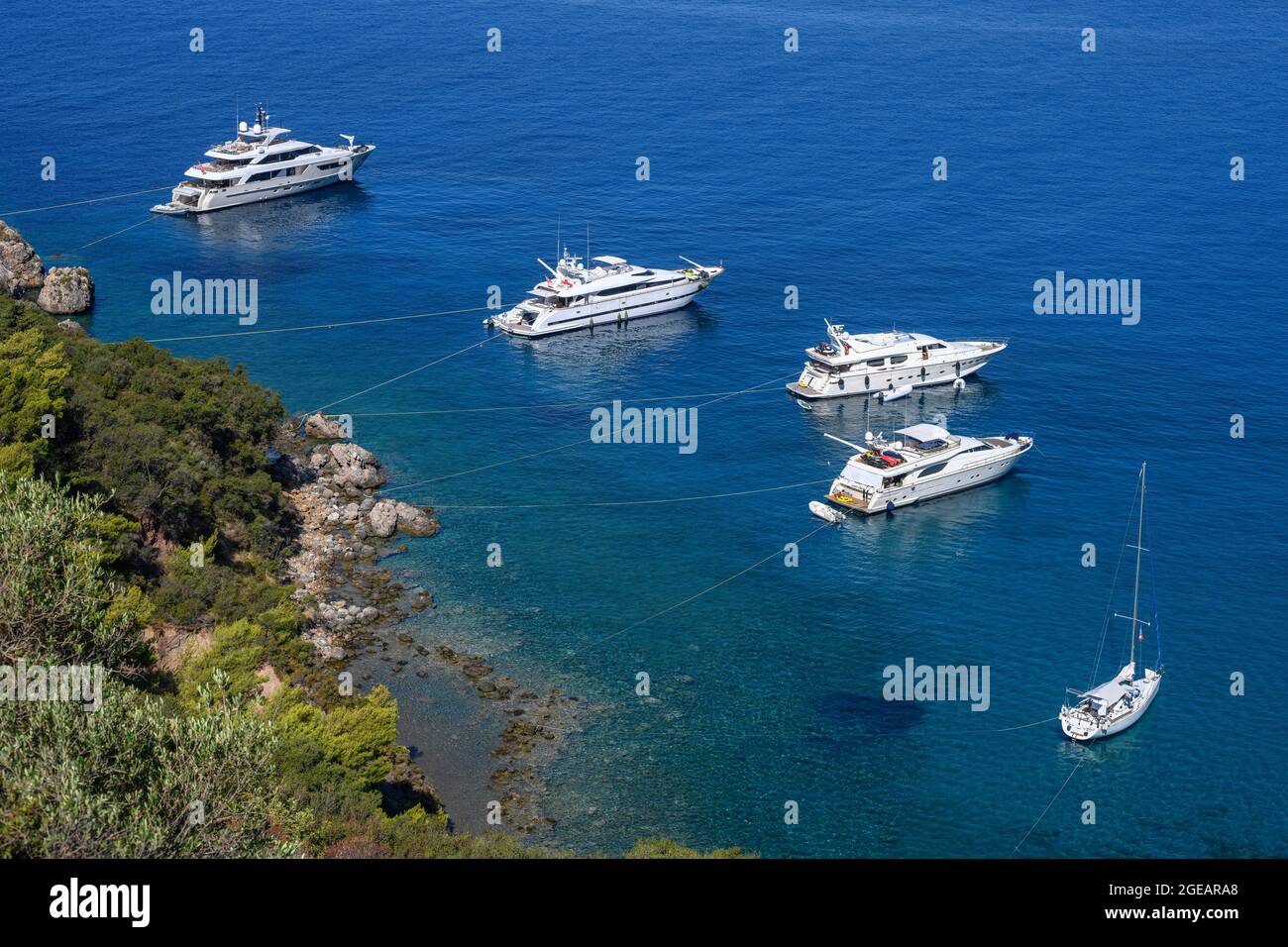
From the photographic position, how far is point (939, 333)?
11712cm

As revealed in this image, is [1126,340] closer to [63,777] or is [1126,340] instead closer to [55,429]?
[55,429]

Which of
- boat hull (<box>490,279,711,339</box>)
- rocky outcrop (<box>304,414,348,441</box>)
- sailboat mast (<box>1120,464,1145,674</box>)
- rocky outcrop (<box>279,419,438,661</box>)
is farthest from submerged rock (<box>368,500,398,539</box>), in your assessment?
sailboat mast (<box>1120,464,1145,674</box>)

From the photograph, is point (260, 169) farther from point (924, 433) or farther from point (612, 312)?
point (924, 433)

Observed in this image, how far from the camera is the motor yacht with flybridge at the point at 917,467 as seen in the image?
92375mm

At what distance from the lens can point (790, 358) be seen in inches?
4560

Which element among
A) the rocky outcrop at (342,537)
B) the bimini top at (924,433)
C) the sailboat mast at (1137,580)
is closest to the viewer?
the sailboat mast at (1137,580)

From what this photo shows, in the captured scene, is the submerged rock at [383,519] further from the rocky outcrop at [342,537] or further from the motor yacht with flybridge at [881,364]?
the motor yacht with flybridge at [881,364]

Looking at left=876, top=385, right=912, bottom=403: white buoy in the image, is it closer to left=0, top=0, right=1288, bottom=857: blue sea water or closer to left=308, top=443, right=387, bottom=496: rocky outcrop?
left=0, top=0, right=1288, bottom=857: blue sea water

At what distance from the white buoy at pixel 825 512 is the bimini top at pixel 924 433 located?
802cm

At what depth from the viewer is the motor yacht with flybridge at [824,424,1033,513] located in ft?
303

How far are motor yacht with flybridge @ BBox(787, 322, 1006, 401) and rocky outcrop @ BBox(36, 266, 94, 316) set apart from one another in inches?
2376

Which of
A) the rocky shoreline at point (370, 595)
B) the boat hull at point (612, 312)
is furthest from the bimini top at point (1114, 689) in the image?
the boat hull at point (612, 312)

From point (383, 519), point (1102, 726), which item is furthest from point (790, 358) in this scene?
point (1102, 726)

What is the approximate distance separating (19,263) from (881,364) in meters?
73.7
